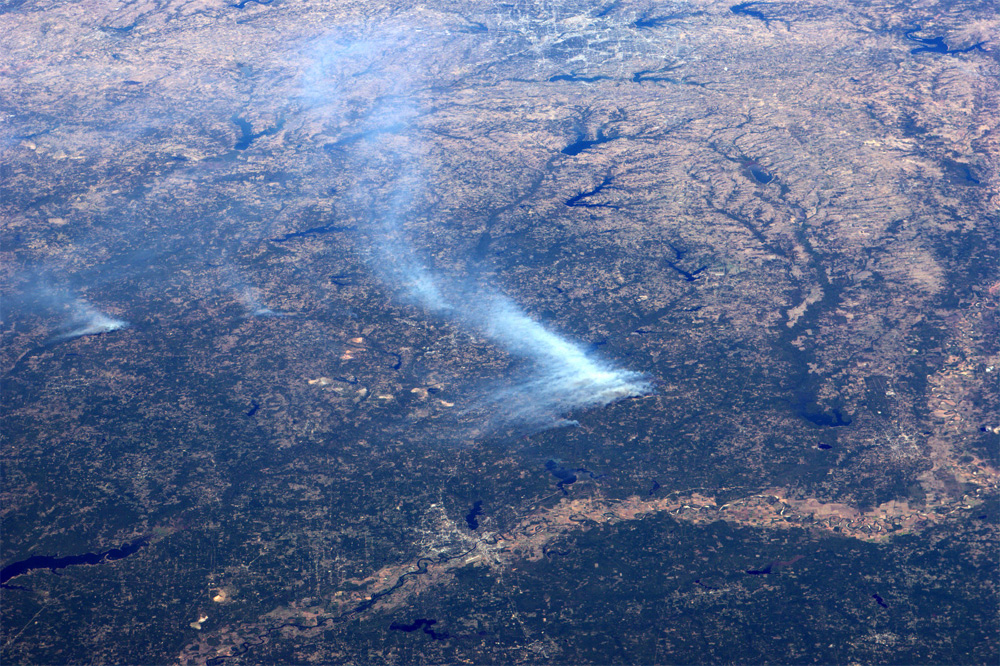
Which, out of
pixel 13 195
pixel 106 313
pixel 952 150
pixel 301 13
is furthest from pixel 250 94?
pixel 952 150

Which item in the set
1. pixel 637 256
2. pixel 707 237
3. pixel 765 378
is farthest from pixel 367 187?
pixel 765 378

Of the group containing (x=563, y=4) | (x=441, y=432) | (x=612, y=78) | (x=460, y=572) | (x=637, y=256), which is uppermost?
→ (x=563, y=4)

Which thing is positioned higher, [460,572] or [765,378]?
[765,378]

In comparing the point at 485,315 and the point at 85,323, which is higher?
the point at 85,323

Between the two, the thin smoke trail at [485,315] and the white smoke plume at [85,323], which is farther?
the white smoke plume at [85,323]

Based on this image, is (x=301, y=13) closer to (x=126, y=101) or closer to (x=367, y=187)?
(x=126, y=101)

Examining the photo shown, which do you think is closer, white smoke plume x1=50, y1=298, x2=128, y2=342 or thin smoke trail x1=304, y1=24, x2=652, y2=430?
thin smoke trail x1=304, y1=24, x2=652, y2=430

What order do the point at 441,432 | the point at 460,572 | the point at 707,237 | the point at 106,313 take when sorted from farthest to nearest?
1. the point at 707,237
2. the point at 106,313
3. the point at 441,432
4. the point at 460,572

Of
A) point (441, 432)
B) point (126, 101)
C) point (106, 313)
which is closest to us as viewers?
point (441, 432)

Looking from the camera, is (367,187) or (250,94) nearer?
(367,187)

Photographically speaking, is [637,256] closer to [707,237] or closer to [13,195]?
[707,237]
